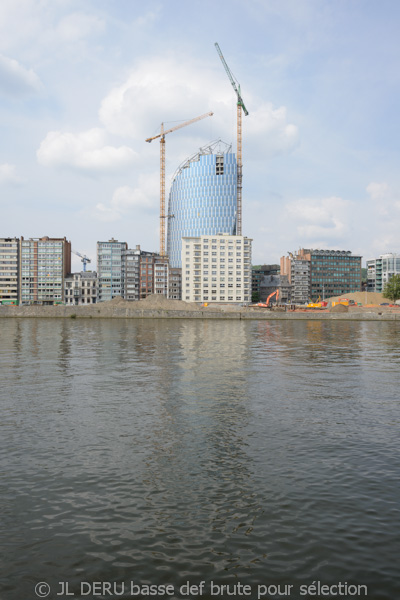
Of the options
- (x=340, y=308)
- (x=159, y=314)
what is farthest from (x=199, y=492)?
(x=340, y=308)

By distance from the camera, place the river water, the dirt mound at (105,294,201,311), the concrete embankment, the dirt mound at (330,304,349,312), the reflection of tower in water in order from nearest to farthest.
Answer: the river water → the reflection of tower in water → the concrete embankment → the dirt mound at (105,294,201,311) → the dirt mound at (330,304,349,312)

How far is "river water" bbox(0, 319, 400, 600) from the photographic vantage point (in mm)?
10219

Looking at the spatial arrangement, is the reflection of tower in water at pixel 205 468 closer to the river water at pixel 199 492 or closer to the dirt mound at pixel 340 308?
the river water at pixel 199 492

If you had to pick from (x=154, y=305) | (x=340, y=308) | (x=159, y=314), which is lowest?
(x=159, y=314)

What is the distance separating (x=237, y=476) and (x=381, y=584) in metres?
6.42

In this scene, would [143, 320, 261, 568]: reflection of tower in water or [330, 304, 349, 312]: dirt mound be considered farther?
[330, 304, 349, 312]: dirt mound

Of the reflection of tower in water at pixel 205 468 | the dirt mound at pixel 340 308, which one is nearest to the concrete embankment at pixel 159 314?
the dirt mound at pixel 340 308

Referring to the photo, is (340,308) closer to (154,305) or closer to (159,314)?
(159,314)

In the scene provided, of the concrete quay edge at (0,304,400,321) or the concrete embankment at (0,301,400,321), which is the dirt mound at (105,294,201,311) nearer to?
the concrete embankment at (0,301,400,321)

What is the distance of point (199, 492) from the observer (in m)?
14.4

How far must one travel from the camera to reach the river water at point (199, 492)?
33.5ft

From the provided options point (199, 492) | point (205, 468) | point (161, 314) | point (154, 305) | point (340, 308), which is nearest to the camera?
point (199, 492)

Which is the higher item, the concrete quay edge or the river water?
the concrete quay edge

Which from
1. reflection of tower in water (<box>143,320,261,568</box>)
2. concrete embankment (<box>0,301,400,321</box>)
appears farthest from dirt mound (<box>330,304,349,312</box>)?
reflection of tower in water (<box>143,320,261,568</box>)
